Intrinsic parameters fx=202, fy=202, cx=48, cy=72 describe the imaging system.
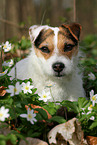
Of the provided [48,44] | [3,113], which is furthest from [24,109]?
[48,44]

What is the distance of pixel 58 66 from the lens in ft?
9.23

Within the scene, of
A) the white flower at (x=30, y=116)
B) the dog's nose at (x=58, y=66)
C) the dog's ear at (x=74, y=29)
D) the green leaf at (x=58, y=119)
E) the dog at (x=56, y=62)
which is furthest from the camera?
the dog's ear at (x=74, y=29)

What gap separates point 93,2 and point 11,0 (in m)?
5.19

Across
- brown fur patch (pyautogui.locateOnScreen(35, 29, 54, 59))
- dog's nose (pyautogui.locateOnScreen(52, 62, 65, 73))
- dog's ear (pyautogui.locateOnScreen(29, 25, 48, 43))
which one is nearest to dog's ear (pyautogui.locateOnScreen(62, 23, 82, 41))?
brown fur patch (pyautogui.locateOnScreen(35, 29, 54, 59))

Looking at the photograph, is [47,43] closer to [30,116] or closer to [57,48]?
[57,48]

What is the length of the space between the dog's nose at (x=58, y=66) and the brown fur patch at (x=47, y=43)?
217 millimetres

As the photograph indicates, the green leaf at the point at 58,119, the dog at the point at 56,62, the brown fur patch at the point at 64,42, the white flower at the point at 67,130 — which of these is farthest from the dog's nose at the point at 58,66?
the white flower at the point at 67,130

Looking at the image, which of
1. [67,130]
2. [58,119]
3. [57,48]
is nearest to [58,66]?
[57,48]

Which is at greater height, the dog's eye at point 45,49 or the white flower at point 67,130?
the dog's eye at point 45,49

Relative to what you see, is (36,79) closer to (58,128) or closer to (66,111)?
(66,111)

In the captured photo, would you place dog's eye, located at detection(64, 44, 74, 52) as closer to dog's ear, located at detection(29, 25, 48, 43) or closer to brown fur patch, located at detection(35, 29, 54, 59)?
brown fur patch, located at detection(35, 29, 54, 59)

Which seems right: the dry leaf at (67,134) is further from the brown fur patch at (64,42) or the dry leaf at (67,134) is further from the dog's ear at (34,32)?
the dog's ear at (34,32)

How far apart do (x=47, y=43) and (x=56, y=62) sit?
1.18 ft

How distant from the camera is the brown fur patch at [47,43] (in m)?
2.96
